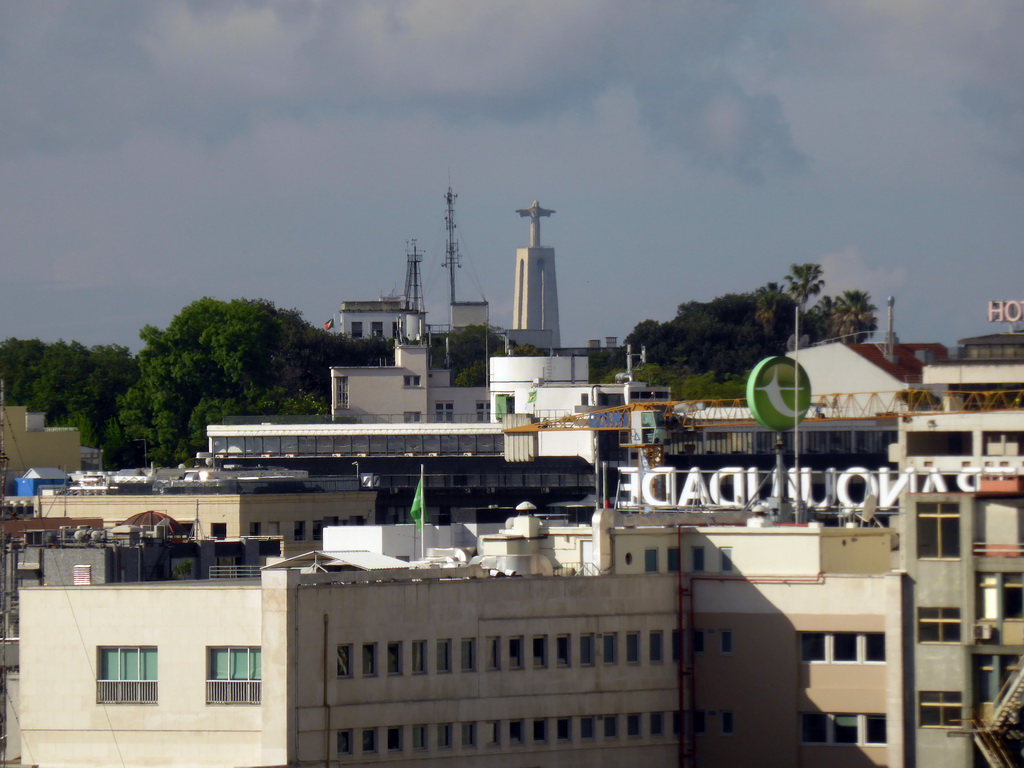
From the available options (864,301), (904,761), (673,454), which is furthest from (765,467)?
(904,761)

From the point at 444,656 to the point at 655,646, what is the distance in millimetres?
8424

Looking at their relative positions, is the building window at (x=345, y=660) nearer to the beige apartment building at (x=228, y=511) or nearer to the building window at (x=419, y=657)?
the building window at (x=419, y=657)

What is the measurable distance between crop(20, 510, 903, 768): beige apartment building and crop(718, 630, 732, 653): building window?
8 cm

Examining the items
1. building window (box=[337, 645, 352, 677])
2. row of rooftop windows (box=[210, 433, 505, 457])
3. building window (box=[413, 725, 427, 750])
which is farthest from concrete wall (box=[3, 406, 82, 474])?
building window (box=[337, 645, 352, 677])

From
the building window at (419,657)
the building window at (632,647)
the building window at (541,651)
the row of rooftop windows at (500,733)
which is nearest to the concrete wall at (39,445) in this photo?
the building window at (632,647)

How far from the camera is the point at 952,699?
189 feet

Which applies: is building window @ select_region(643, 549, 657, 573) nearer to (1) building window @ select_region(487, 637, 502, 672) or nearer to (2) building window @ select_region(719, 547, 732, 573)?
(2) building window @ select_region(719, 547, 732, 573)

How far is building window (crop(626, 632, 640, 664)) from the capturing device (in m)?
60.9

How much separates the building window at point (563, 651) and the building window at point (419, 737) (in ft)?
17.9

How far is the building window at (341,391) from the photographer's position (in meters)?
186

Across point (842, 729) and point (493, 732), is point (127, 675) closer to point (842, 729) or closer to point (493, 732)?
point (493, 732)

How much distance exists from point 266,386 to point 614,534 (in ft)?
450

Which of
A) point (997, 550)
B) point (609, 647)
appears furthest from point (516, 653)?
point (997, 550)

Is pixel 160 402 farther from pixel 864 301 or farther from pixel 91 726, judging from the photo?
pixel 91 726
